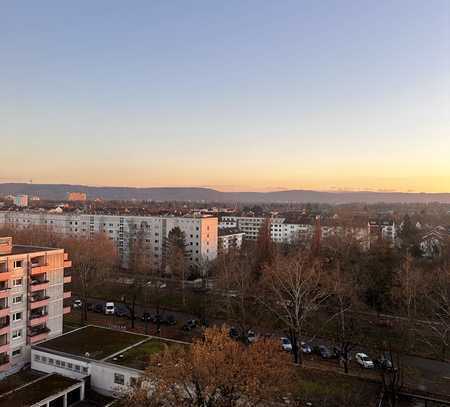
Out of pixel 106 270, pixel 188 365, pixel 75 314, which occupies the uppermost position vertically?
pixel 188 365

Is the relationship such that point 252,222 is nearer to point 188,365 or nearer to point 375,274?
point 375,274

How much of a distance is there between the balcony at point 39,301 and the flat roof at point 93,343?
2.33 metres

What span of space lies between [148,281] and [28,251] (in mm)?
19818

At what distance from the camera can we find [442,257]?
149 ft

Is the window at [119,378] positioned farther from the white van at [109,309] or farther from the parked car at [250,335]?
the white van at [109,309]

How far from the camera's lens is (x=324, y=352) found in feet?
90.8

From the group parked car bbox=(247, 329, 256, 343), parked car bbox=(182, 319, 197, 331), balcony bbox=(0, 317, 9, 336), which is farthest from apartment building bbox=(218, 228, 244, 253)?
balcony bbox=(0, 317, 9, 336)

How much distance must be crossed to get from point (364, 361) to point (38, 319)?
20572 mm

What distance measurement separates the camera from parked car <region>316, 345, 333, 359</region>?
90.0 feet

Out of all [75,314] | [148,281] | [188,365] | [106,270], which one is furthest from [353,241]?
[188,365]

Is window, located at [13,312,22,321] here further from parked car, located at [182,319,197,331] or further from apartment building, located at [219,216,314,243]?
apartment building, located at [219,216,314,243]

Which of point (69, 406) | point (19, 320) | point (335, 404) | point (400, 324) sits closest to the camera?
point (335, 404)

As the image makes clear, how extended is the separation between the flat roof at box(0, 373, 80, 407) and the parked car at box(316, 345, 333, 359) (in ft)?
50.9

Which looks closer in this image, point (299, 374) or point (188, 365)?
point (188, 365)
